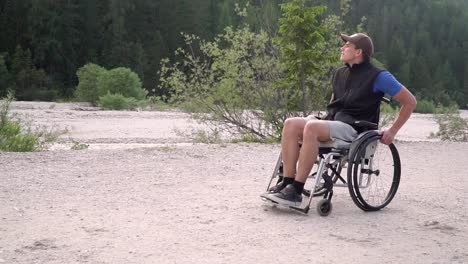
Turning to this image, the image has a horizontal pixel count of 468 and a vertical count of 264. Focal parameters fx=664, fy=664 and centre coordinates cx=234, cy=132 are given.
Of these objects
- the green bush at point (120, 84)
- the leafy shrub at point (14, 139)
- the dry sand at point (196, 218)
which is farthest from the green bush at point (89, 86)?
the dry sand at point (196, 218)

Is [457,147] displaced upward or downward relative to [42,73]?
upward

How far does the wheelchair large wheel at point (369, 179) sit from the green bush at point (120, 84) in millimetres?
32464

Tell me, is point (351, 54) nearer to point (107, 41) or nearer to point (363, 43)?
point (363, 43)

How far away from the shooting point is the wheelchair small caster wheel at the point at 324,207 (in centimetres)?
554

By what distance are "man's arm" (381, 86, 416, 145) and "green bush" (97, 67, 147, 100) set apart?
32950mm

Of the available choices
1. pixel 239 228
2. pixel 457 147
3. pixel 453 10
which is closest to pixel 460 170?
pixel 457 147

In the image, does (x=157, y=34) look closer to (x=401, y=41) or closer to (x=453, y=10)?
(x=401, y=41)

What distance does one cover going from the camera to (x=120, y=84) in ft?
126

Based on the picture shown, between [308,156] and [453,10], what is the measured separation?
93434 millimetres

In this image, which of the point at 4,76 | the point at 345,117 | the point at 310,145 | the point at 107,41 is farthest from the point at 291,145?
the point at 107,41

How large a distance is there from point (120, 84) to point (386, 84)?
3392 centimetres

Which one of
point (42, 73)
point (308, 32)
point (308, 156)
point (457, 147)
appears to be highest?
point (308, 32)

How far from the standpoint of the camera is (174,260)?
4277mm

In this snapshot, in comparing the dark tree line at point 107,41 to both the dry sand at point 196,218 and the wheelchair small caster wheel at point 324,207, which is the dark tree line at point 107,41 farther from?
the wheelchair small caster wheel at point 324,207
